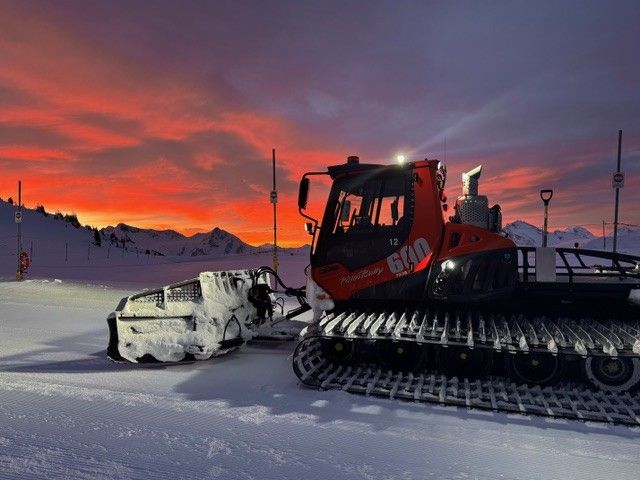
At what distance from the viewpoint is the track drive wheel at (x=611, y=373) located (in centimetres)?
499

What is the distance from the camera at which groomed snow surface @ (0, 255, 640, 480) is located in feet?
11.6

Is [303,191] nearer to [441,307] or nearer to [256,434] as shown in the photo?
[441,307]

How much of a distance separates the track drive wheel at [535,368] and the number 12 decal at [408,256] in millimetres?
1564

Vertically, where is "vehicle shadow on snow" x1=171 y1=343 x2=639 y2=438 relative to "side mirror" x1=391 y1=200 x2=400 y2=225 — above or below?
below

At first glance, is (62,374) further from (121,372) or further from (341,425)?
(341,425)

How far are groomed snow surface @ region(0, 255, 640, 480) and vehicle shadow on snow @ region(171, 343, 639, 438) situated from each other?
0.04ft

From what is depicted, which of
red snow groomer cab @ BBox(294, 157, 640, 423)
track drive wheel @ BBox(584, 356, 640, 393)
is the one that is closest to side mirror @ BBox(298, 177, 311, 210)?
red snow groomer cab @ BBox(294, 157, 640, 423)

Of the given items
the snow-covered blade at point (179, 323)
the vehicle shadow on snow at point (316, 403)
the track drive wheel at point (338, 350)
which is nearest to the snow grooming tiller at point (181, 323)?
the snow-covered blade at point (179, 323)

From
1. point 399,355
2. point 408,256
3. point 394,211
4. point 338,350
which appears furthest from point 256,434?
point 394,211

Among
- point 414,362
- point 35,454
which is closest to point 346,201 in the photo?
point 414,362

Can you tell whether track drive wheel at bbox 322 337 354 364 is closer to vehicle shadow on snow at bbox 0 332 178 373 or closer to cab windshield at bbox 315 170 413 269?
cab windshield at bbox 315 170 413 269

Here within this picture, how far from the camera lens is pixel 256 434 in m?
4.12

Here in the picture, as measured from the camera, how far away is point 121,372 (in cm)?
607

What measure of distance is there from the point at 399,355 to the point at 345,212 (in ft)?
6.52
